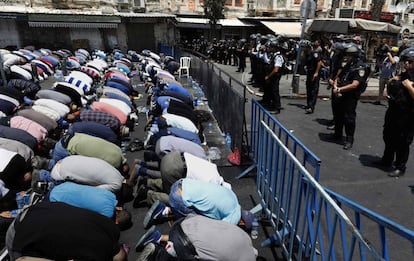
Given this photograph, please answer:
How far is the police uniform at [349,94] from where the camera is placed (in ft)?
19.2

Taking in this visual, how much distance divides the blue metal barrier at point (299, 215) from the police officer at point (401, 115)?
2.25m

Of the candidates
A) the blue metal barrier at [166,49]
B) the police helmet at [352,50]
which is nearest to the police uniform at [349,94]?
the police helmet at [352,50]

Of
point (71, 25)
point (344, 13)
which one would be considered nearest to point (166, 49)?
point (71, 25)

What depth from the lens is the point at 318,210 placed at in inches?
99.7

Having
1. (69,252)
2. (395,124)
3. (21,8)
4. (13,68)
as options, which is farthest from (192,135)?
(21,8)

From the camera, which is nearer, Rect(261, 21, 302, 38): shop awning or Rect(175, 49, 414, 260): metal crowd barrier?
Rect(175, 49, 414, 260): metal crowd barrier

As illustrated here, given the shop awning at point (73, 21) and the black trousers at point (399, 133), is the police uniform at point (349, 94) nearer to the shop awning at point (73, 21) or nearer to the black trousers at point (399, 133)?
the black trousers at point (399, 133)

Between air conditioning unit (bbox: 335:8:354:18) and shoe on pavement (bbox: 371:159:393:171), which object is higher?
air conditioning unit (bbox: 335:8:354:18)

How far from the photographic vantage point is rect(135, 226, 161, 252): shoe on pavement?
3350 mm

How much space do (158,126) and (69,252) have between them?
3.21 metres

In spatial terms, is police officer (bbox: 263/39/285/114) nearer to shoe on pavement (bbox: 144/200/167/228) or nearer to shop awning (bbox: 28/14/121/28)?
shoe on pavement (bbox: 144/200/167/228)

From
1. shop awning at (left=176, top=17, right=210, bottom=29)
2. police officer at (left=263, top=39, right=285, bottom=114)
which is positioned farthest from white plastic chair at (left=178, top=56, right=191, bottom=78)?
shop awning at (left=176, top=17, right=210, bottom=29)

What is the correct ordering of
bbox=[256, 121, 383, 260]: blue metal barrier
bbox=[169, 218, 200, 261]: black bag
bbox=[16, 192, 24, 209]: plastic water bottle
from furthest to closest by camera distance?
bbox=[16, 192, 24, 209]: plastic water bottle
bbox=[169, 218, 200, 261]: black bag
bbox=[256, 121, 383, 260]: blue metal barrier

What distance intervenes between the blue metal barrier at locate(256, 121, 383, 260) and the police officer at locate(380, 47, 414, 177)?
2.25 metres
